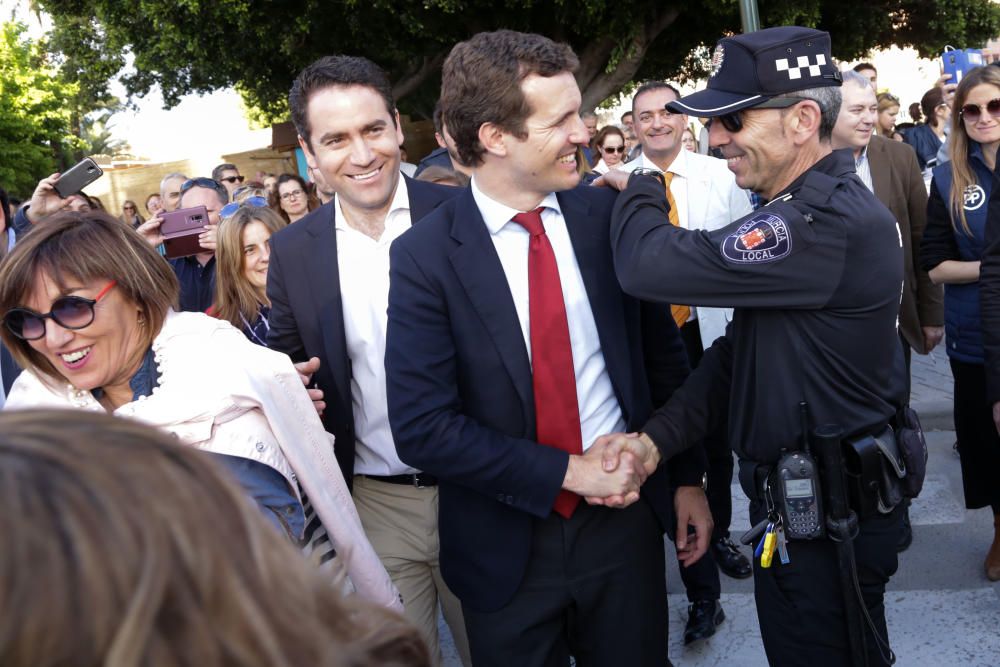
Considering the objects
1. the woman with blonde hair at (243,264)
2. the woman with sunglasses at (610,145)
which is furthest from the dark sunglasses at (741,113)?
the woman with sunglasses at (610,145)

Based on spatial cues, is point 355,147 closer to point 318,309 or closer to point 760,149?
point 318,309

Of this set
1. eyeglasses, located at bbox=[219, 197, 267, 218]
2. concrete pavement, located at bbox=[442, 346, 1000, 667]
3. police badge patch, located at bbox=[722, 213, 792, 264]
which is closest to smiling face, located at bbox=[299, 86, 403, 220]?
police badge patch, located at bbox=[722, 213, 792, 264]

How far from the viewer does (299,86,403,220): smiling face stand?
9.44 feet

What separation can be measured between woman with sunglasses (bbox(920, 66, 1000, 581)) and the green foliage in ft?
84.6

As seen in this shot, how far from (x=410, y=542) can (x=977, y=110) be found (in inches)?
120

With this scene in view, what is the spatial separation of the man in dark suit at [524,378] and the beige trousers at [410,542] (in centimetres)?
35

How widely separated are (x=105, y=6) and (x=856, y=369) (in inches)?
579

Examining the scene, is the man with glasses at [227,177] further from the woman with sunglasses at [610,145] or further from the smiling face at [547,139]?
the smiling face at [547,139]

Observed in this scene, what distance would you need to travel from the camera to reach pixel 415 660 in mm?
998

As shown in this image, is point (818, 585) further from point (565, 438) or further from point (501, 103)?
point (501, 103)

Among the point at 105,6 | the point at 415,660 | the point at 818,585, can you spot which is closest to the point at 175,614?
the point at 415,660

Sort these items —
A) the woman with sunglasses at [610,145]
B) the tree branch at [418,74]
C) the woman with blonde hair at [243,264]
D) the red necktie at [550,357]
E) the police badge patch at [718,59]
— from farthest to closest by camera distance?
the tree branch at [418,74] < the woman with sunglasses at [610,145] < the woman with blonde hair at [243,264] < the police badge patch at [718,59] < the red necktie at [550,357]

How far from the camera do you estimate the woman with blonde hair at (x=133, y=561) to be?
2.29 feet

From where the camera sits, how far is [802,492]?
2275 mm
